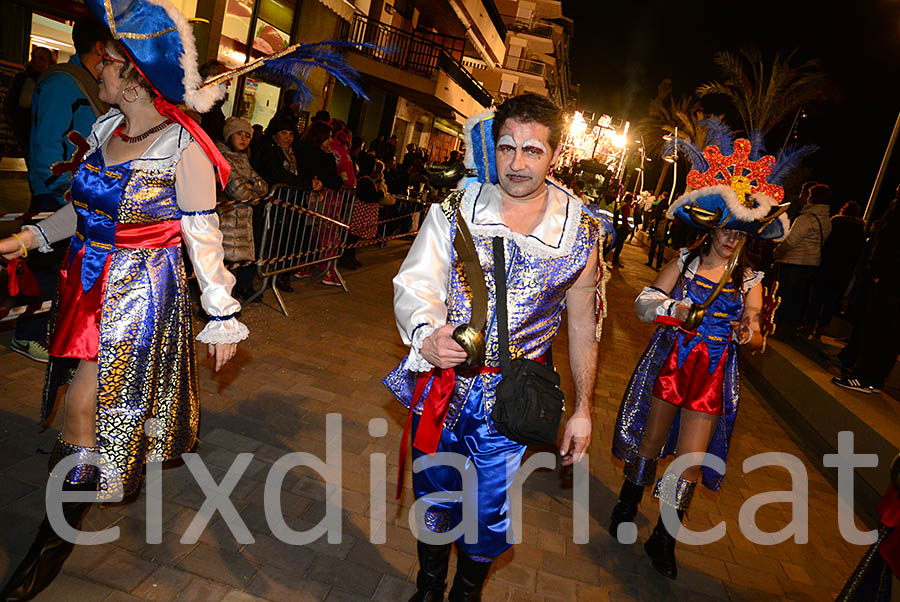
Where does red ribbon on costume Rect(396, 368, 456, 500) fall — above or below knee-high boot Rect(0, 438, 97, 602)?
above

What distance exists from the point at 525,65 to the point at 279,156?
43.7 m

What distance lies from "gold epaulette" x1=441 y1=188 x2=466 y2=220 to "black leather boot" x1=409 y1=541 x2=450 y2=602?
146cm

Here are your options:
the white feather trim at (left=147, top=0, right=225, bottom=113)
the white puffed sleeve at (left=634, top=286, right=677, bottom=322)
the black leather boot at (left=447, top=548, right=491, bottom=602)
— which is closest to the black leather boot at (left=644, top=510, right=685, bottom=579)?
the white puffed sleeve at (left=634, top=286, right=677, bottom=322)

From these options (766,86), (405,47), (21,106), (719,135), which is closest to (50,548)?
(21,106)

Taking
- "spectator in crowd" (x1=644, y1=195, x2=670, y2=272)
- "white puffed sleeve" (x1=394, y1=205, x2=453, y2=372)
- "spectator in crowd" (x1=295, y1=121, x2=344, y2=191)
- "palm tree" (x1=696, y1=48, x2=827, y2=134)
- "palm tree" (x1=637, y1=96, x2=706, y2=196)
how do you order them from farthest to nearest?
"palm tree" (x1=637, y1=96, x2=706, y2=196)
"palm tree" (x1=696, y1=48, x2=827, y2=134)
"spectator in crowd" (x1=644, y1=195, x2=670, y2=272)
"spectator in crowd" (x1=295, y1=121, x2=344, y2=191)
"white puffed sleeve" (x1=394, y1=205, x2=453, y2=372)

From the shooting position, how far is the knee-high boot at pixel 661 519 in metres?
3.94

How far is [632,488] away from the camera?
429cm

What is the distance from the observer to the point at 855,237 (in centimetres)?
1018

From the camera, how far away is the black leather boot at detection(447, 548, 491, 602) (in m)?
2.83

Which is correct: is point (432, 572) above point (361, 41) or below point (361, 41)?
below

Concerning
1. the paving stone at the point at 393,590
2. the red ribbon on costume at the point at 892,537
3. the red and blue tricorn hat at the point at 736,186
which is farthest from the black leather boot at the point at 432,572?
the red and blue tricorn hat at the point at 736,186

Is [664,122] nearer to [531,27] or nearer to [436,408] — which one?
[531,27]

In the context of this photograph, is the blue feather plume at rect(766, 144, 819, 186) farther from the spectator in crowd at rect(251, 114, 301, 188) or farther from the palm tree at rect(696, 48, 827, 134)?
the palm tree at rect(696, 48, 827, 134)

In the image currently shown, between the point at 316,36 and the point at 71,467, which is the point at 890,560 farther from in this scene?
the point at 316,36
